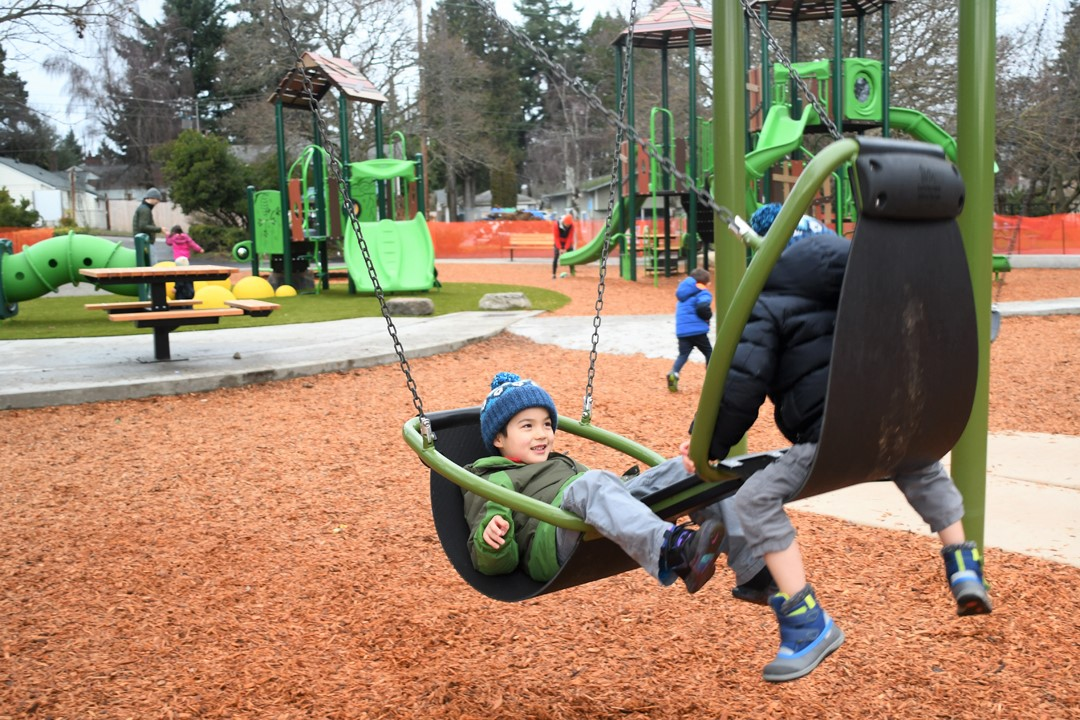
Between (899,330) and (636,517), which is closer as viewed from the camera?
(899,330)

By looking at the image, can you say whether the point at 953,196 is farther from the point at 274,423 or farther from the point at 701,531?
the point at 274,423

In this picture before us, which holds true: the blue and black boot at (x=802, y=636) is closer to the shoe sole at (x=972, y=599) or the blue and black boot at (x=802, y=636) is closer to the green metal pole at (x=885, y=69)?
the shoe sole at (x=972, y=599)

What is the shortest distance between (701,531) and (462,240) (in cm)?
3487

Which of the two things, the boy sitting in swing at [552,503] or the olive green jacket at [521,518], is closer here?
the boy sitting in swing at [552,503]

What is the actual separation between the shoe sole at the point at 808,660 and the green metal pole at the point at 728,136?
1.67m

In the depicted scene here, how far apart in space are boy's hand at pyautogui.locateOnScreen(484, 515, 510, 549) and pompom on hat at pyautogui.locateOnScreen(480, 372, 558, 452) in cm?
42

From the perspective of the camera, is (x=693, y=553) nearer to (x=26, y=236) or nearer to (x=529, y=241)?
(x=529, y=241)

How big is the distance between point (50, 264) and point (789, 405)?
13.0m

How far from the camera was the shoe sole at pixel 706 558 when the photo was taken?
2.60 metres

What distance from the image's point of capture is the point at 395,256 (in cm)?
1758

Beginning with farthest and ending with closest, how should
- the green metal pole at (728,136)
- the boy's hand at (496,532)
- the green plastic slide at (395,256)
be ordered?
the green plastic slide at (395,256) → the green metal pole at (728,136) → the boy's hand at (496,532)

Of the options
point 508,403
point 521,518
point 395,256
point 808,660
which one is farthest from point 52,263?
point 808,660

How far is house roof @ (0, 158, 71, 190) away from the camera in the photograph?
57.0 meters

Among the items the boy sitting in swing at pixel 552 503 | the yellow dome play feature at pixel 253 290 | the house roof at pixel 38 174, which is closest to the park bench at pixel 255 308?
the boy sitting in swing at pixel 552 503
